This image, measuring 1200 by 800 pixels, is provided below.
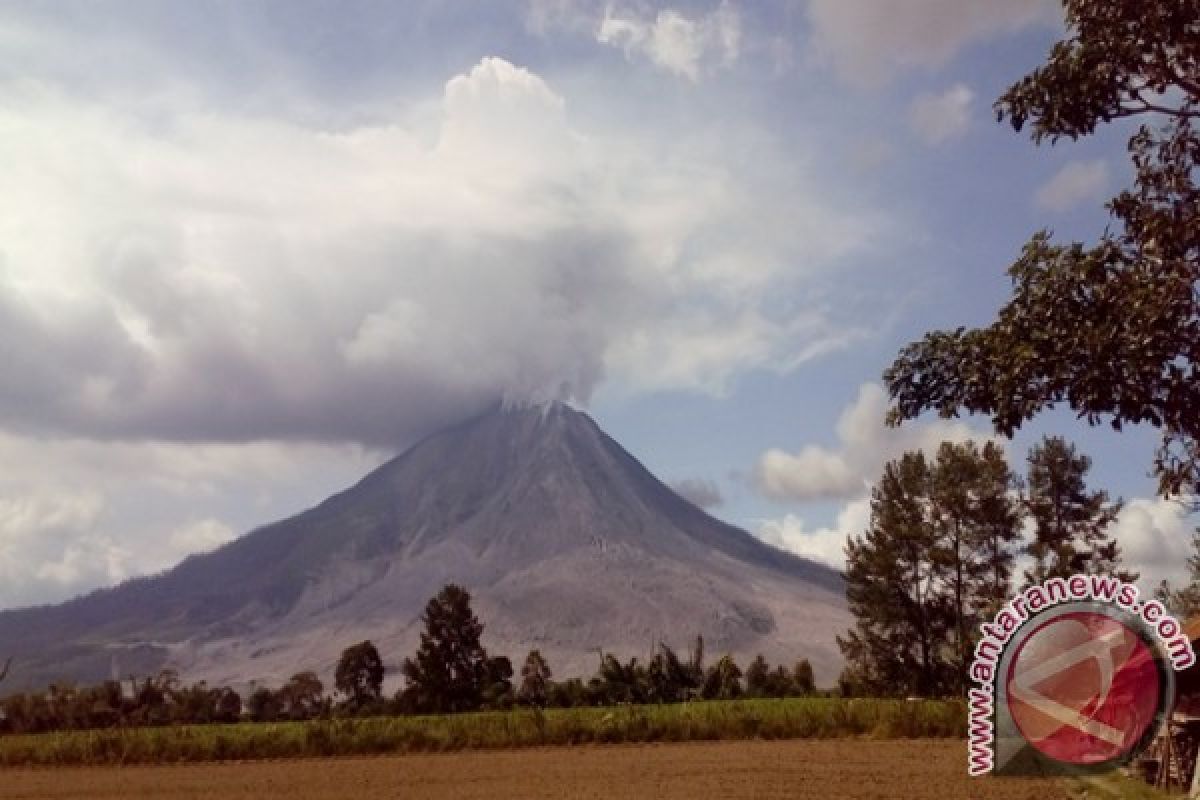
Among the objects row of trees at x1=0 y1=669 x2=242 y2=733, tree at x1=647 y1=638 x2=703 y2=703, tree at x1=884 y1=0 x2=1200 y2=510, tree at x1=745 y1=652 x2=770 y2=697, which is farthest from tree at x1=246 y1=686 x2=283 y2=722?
tree at x1=884 y1=0 x2=1200 y2=510

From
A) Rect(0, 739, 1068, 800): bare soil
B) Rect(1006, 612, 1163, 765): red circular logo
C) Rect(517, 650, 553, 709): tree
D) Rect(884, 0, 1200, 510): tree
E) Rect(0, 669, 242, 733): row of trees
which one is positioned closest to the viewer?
Rect(884, 0, 1200, 510): tree

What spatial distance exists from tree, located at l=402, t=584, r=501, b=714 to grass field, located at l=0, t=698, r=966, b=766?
2933cm

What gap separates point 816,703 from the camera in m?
33.2

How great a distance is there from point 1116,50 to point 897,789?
1288 cm

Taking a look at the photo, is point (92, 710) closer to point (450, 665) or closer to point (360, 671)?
point (450, 665)

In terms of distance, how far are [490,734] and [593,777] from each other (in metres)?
9.19

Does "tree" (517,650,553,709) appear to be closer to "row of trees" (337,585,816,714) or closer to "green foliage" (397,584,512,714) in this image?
"row of trees" (337,585,816,714)

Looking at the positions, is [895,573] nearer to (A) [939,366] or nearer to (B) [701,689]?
(B) [701,689]

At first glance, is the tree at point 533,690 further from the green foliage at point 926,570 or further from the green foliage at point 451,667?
the green foliage at point 926,570

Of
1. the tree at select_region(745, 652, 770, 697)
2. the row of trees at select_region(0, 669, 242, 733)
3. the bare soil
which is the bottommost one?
the bare soil

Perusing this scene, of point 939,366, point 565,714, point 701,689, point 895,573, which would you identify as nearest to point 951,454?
point 895,573

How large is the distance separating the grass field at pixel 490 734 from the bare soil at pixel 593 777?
1.43m

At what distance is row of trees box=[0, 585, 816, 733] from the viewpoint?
161 ft

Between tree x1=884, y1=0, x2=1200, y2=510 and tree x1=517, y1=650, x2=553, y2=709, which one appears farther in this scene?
tree x1=517, y1=650, x2=553, y2=709
